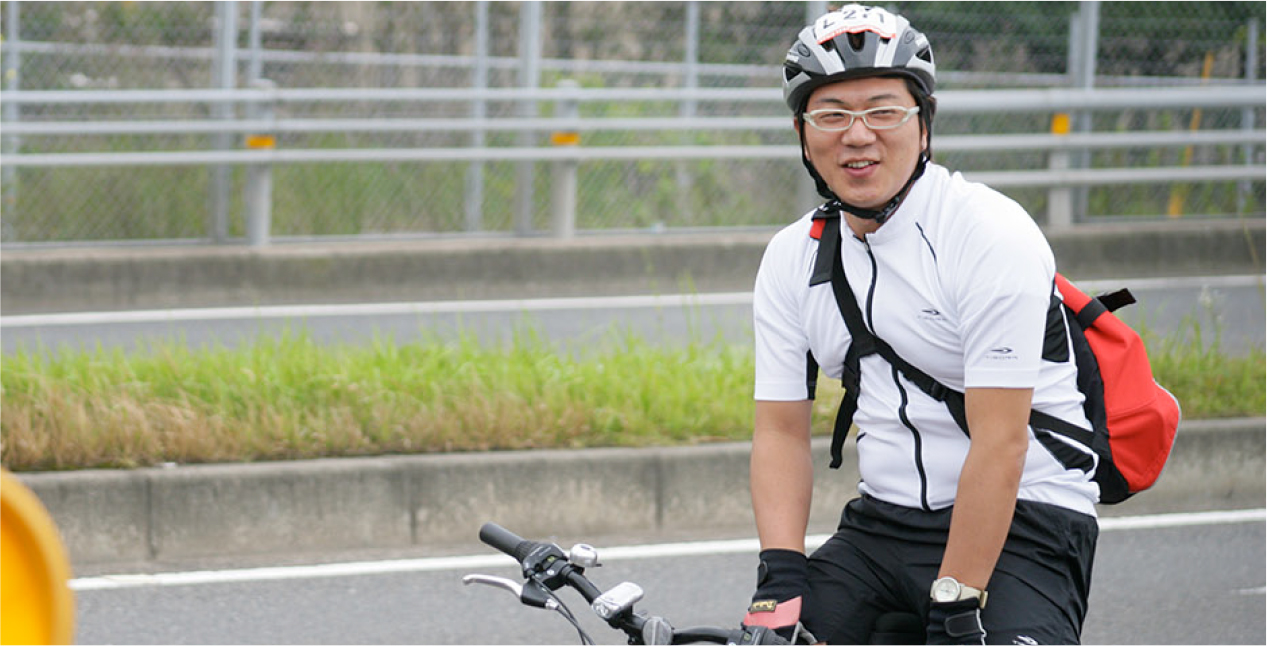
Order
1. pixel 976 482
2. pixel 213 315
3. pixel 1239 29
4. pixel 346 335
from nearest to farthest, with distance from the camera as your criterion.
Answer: pixel 976 482
pixel 346 335
pixel 213 315
pixel 1239 29

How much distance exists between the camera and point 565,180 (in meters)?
12.3

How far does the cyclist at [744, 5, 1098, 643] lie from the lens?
2.66 metres

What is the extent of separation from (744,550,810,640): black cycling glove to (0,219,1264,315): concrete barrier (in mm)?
8125

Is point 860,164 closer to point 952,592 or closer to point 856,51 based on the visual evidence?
point 856,51

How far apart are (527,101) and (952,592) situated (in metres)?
10.2

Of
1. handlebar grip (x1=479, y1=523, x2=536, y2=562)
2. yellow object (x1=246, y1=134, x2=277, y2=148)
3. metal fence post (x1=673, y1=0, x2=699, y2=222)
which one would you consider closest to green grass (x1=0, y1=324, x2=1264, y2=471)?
handlebar grip (x1=479, y1=523, x2=536, y2=562)

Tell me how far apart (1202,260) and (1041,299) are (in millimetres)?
10661

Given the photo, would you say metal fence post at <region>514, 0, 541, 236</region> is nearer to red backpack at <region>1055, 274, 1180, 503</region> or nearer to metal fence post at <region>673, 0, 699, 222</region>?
metal fence post at <region>673, 0, 699, 222</region>

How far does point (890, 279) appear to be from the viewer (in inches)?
110

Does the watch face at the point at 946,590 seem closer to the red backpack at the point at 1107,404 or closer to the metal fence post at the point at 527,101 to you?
the red backpack at the point at 1107,404

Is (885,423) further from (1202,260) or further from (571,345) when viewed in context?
(1202,260)

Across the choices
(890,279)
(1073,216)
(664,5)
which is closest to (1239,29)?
(1073,216)

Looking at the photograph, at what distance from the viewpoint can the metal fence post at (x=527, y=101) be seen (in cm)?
1232

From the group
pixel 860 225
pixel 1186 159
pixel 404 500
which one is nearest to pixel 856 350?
pixel 860 225
